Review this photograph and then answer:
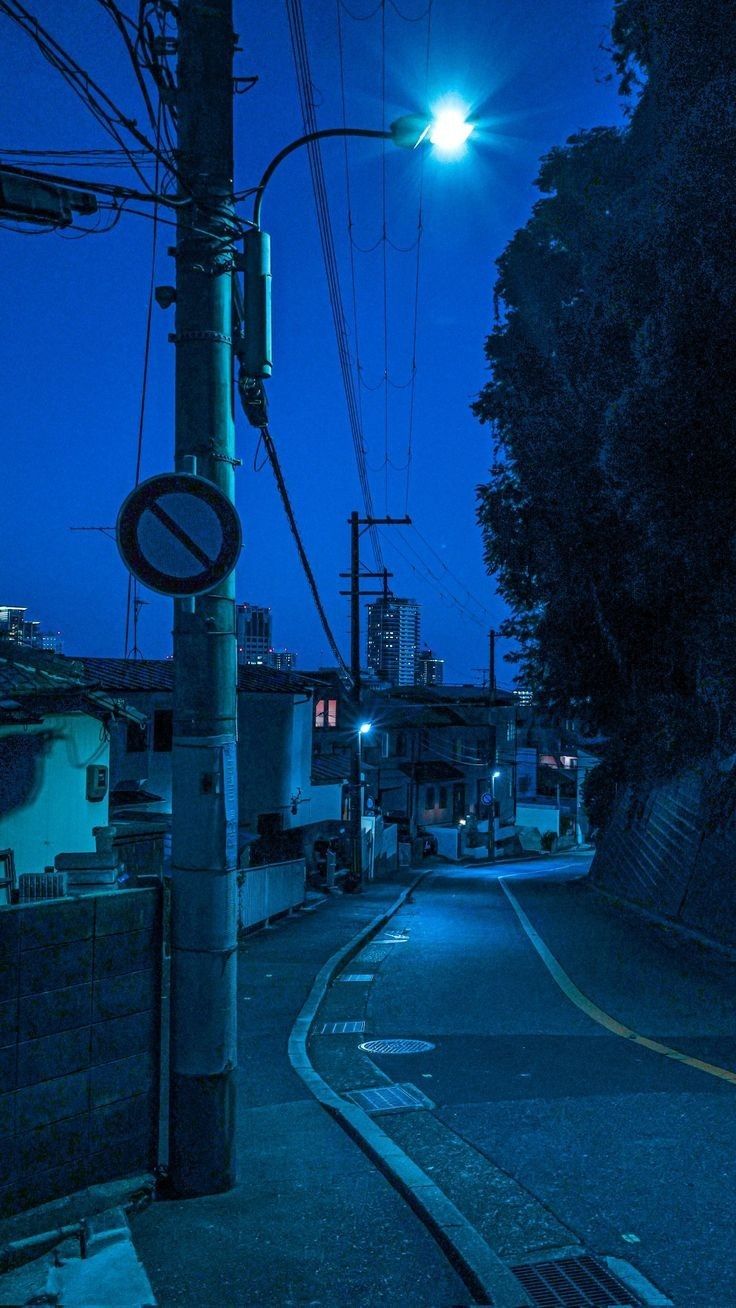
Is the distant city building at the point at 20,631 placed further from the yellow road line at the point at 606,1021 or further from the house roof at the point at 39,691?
Answer: the yellow road line at the point at 606,1021

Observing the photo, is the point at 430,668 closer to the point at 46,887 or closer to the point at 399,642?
the point at 399,642

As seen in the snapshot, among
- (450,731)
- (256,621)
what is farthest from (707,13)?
(256,621)

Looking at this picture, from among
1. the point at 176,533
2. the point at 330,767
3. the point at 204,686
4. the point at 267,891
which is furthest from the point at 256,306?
the point at 330,767

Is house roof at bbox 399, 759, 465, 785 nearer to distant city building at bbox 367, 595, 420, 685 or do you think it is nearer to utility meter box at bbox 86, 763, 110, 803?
utility meter box at bbox 86, 763, 110, 803

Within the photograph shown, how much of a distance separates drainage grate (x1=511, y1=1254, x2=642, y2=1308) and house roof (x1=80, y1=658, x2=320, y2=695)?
18.1 m

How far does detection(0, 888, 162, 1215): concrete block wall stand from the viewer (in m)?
4.57

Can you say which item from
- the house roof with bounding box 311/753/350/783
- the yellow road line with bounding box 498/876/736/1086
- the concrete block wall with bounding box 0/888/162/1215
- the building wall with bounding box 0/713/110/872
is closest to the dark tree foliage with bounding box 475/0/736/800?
the yellow road line with bounding box 498/876/736/1086

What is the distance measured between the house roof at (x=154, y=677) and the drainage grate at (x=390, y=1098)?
15.1 metres

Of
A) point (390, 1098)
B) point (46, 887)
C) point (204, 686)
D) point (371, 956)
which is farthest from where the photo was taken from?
point (371, 956)

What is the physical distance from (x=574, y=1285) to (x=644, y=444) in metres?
12.6

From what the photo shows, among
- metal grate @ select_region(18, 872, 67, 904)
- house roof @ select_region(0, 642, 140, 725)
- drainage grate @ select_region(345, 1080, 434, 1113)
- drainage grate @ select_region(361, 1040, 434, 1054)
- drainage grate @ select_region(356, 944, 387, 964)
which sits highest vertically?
house roof @ select_region(0, 642, 140, 725)

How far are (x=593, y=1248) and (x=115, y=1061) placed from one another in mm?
2614

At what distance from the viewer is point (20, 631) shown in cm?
2111

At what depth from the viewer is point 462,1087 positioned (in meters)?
7.56
